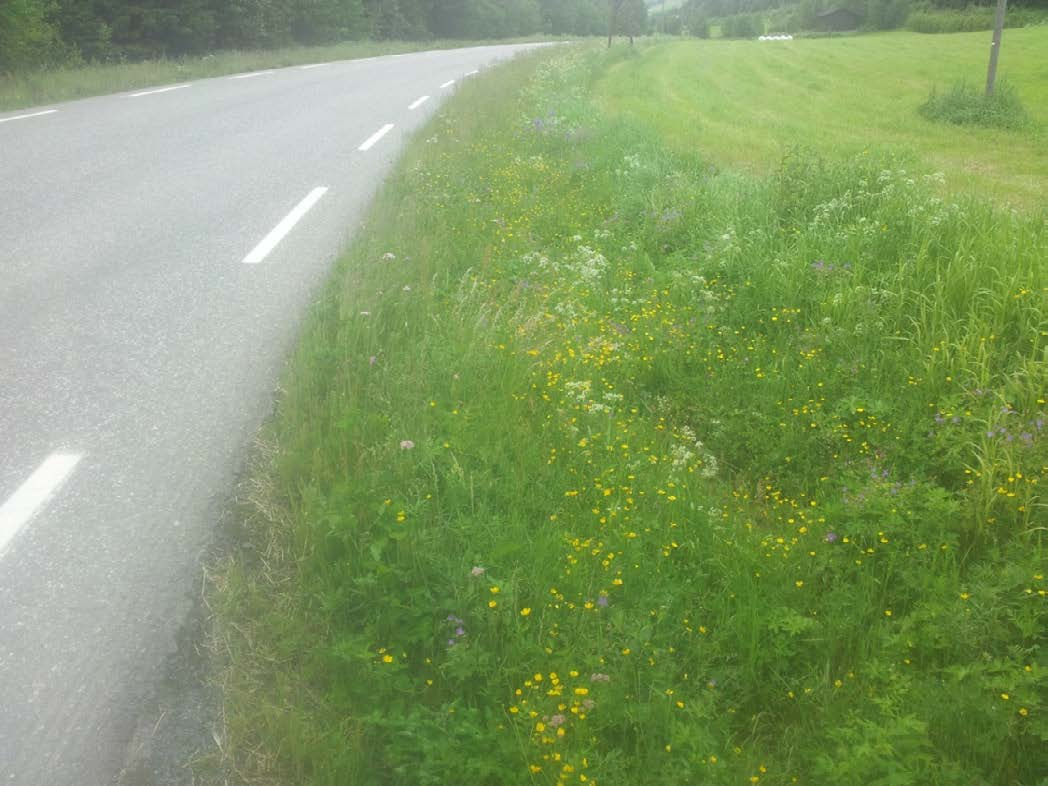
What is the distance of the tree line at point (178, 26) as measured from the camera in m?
17.0

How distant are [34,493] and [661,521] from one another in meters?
2.88

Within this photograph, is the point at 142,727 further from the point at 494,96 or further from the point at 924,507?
the point at 494,96

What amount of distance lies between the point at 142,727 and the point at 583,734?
1468 mm

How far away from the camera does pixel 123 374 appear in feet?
15.6

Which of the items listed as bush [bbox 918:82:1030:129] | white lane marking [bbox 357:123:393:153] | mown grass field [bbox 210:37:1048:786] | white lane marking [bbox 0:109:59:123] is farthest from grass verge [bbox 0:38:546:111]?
bush [bbox 918:82:1030:129]

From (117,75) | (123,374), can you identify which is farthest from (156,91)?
(123,374)

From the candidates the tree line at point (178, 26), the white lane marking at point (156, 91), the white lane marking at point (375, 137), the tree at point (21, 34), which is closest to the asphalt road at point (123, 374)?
the white lane marking at point (375, 137)

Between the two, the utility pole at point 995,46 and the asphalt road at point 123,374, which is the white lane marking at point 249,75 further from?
the utility pole at point 995,46

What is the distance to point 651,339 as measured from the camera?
18.4ft

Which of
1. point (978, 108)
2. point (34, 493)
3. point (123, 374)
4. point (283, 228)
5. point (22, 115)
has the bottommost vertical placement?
point (34, 493)

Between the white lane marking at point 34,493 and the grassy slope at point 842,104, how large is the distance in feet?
28.7

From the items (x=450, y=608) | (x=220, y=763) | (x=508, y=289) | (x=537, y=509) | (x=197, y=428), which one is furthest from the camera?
(x=508, y=289)

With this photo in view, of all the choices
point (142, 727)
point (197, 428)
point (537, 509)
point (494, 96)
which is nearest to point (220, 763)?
point (142, 727)

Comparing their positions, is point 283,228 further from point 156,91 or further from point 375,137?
point 156,91
